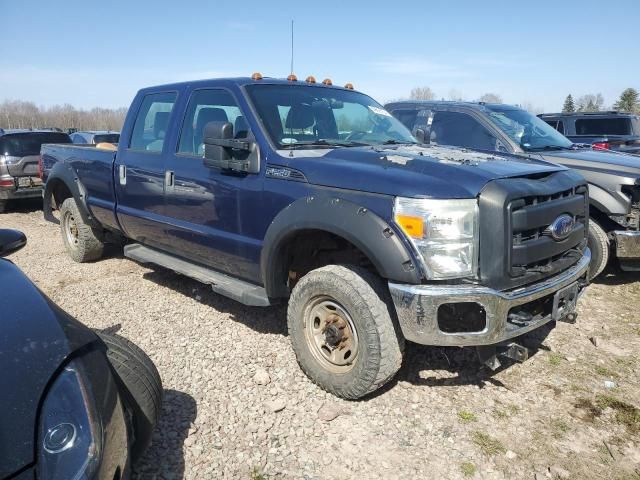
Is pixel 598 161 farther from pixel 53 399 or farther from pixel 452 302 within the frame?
pixel 53 399

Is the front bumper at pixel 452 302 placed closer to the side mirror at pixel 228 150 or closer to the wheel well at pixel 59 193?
the side mirror at pixel 228 150

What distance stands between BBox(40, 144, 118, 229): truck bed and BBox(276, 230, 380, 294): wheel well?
2559 millimetres

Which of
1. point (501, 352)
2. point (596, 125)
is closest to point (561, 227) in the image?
point (501, 352)

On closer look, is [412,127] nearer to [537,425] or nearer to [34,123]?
[537,425]

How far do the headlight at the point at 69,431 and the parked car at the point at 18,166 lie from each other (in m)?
9.75

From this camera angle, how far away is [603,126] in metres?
11.8

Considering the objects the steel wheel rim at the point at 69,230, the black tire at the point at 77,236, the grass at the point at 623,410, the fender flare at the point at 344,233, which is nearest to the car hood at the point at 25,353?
the fender flare at the point at 344,233

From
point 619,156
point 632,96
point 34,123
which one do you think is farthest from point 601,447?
point 34,123

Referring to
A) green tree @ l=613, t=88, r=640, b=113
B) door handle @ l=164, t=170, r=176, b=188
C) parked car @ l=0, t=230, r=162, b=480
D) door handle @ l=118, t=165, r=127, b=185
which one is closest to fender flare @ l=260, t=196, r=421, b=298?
door handle @ l=164, t=170, r=176, b=188

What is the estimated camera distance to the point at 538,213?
2.92 m

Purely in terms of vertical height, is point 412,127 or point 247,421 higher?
point 412,127

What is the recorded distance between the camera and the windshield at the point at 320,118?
12.3 feet

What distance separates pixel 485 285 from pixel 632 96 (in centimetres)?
4501

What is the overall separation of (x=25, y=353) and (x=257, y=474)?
1352 mm
